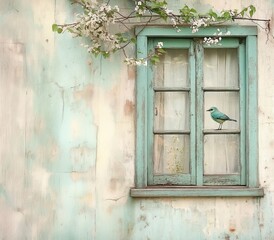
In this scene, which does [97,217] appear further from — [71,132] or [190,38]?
[190,38]

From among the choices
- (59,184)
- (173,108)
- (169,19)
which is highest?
(169,19)

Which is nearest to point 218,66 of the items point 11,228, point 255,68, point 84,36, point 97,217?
point 255,68

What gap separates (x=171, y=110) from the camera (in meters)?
5.53

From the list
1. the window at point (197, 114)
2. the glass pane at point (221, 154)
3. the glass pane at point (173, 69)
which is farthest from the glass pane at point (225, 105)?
the glass pane at point (173, 69)

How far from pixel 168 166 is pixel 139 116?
57 cm

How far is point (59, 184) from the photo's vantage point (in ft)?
17.3

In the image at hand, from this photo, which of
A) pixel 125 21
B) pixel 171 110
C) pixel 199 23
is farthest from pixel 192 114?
pixel 125 21

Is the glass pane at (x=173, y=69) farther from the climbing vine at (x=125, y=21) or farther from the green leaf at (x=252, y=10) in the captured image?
the green leaf at (x=252, y=10)

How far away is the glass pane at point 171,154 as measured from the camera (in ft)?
17.9

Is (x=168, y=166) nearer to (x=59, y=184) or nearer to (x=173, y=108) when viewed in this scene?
(x=173, y=108)

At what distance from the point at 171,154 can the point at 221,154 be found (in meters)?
0.48

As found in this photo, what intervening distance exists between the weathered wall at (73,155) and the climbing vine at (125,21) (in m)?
0.15

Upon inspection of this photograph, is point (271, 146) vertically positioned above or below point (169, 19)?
below

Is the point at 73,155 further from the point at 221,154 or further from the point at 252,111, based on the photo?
the point at 252,111
